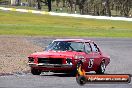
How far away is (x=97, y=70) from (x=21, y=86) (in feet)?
16.4

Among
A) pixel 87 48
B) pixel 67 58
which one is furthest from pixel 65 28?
pixel 67 58

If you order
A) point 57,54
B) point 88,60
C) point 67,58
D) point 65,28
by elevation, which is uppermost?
point 57,54

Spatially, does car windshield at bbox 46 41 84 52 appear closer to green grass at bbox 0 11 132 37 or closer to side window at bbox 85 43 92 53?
side window at bbox 85 43 92 53

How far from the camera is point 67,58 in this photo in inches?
648

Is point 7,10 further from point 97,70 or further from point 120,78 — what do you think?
point 120,78

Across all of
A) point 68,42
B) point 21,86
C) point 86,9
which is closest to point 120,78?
point 21,86

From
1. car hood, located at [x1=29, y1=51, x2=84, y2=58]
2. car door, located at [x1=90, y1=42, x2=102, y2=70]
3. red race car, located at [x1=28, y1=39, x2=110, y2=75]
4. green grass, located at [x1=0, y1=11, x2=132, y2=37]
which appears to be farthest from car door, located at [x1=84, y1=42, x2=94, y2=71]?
green grass, located at [x1=0, y1=11, x2=132, y2=37]

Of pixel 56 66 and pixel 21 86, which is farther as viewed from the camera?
pixel 56 66

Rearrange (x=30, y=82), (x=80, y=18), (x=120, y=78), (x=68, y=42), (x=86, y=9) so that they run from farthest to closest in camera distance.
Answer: (x=86, y=9) < (x=80, y=18) < (x=68, y=42) < (x=30, y=82) < (x=120, y=78)

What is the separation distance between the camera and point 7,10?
346 ft

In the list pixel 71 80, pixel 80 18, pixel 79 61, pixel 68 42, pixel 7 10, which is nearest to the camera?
pixel 71 80

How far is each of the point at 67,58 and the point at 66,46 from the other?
3.84 ft

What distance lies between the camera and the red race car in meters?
16.4

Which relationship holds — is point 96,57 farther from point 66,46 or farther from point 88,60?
point 66,46
